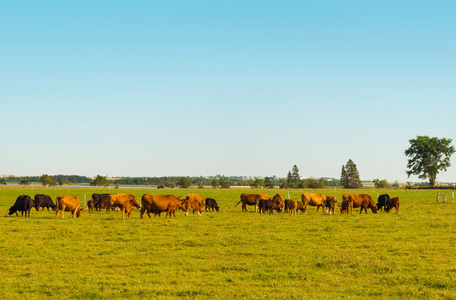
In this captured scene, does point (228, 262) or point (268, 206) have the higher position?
point (268, 206)

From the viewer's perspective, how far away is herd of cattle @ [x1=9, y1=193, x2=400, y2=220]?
2786 centimetres

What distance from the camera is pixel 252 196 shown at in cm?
3766

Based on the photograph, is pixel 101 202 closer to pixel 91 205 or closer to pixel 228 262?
pixel 91 205

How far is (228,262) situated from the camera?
43.0 ft

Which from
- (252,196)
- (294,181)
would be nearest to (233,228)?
(252,196)

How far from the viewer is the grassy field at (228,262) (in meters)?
9.80

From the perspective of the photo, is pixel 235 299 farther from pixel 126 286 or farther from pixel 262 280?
pixel 126 286

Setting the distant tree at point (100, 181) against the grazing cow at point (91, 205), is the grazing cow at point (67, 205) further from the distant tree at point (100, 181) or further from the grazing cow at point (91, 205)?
the distant tree at point (100, 181)

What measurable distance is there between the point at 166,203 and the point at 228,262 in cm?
1581

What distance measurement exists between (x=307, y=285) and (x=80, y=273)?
6710mm

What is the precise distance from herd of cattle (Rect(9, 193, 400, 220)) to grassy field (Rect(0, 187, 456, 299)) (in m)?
6.42

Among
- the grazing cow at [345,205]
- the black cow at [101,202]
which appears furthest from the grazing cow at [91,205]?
the grazing cow at [345,205]

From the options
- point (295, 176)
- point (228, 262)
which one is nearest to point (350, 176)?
point (295, 176)

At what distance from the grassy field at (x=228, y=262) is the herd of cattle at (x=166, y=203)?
21.1ft
